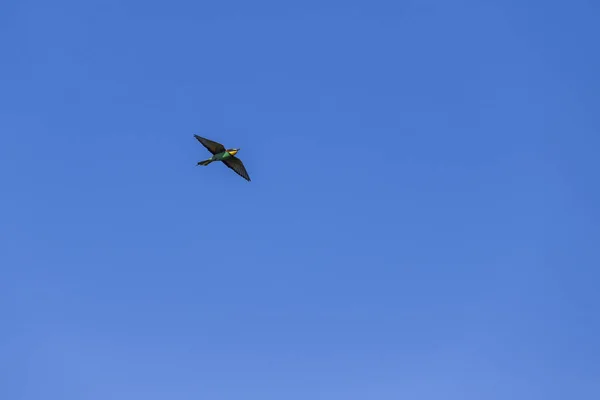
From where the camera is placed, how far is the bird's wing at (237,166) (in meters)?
108

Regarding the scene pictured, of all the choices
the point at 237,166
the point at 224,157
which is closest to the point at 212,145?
the point at 224,157

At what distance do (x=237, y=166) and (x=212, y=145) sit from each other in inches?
203

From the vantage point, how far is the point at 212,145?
104 meters

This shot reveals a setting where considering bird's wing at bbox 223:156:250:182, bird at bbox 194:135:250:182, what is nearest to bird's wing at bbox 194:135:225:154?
bird at bbox 194:135:250:182

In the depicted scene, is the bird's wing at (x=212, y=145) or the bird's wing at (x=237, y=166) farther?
the bird's wing at (x=237, y=166)

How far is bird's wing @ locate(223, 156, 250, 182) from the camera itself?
108m

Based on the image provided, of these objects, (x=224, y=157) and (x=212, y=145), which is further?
(x=224, y=157)

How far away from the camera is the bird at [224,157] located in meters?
104

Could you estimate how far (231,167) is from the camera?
355 feet

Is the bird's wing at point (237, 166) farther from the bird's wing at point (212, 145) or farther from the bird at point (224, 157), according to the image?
the bird's wing at point (212, 145)

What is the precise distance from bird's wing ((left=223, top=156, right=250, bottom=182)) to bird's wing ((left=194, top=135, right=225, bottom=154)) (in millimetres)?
2700

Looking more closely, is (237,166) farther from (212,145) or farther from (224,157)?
(212,145)

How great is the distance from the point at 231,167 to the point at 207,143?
5313 mm

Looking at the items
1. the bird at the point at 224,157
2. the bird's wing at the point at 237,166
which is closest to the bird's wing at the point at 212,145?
the bird at the point at 224,157
